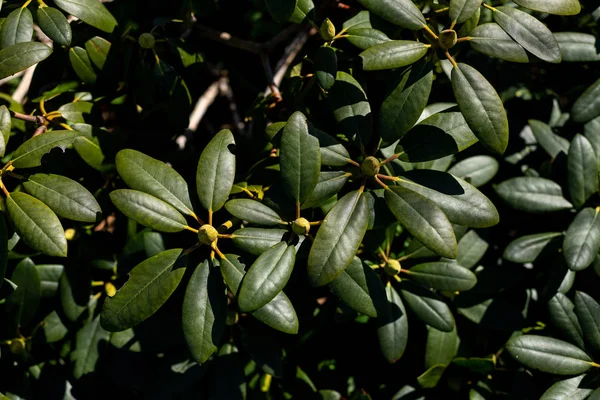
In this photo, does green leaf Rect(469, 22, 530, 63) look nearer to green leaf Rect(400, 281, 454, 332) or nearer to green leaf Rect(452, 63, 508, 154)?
green leaf Rect(452, 63, 508, 154)

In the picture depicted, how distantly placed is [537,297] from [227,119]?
4.47ft

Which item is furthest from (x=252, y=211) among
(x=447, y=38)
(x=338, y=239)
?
(x=447, y=38)

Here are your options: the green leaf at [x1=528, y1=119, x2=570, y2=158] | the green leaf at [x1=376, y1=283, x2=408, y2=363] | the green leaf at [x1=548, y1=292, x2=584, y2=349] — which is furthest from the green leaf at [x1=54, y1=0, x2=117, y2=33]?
the green leaf at [x1=548, y1=292, x2=584, y2=349]

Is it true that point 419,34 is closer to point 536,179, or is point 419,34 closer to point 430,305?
point 536,179

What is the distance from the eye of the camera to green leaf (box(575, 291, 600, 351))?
1.38 meters

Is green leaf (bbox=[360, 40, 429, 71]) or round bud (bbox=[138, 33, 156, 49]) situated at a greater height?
green leaf (bbox=[360, 40, 429, 71])

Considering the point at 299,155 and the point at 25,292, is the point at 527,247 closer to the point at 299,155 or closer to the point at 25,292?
the point at 299,155

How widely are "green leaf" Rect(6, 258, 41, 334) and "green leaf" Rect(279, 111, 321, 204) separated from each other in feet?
2.46

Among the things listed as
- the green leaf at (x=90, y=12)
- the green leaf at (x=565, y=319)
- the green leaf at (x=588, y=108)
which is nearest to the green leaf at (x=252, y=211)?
the green leaf at (x=90, y=12)

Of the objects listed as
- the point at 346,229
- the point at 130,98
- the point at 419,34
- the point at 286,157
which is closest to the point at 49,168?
the point at 130,98

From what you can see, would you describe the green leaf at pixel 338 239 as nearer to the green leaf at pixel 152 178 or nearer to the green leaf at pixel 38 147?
the green leaf at pixel 152 178

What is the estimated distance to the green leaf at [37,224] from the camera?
1.07 meters

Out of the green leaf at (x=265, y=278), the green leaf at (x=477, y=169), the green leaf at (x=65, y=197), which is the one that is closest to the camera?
the green leaf at (x=265, y=278)

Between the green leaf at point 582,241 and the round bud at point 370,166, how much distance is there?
23.3 inches
